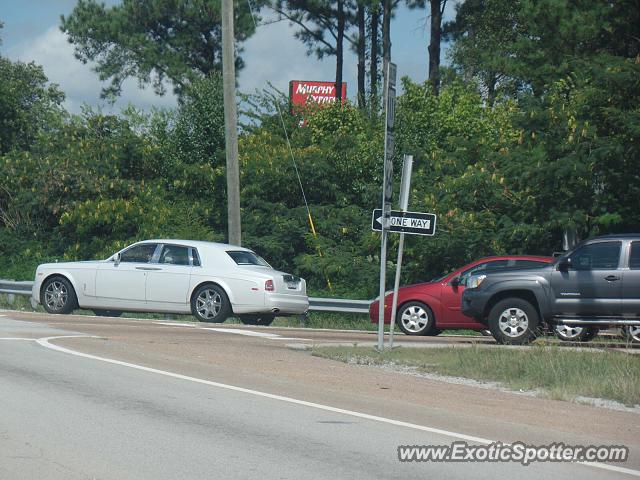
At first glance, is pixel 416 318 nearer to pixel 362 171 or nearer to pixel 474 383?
pixel 474 383

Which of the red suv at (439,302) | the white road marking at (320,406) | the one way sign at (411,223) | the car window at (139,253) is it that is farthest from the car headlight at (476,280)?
the white road marking at (320,406)

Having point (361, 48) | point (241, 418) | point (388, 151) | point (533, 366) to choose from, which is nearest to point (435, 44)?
point (361, 48)

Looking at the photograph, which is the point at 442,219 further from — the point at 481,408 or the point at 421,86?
the point at 481,408

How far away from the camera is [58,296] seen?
Result: 22.0 m

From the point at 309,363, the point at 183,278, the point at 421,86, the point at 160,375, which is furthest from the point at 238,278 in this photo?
the point at 421,86

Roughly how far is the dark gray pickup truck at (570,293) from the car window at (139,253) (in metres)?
6.81

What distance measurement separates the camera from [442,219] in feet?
88.4

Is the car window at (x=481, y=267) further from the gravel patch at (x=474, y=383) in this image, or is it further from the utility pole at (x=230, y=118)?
the utility pole at (x=230, y=118)

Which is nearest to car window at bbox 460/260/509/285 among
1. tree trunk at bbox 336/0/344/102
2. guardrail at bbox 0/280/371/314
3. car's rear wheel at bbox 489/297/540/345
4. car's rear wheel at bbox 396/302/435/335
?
car's rear wheel at bbox 396/302/435/335

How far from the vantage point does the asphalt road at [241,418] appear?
788cm

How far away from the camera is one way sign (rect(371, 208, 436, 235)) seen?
1505 cm

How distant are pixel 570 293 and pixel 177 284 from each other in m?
7.59

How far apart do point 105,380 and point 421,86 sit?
25571 millimetres

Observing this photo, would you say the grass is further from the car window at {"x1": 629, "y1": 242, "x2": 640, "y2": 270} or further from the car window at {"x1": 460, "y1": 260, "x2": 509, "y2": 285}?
the car window at {"x1": 460, "y1": 260, "x2": 509, "y2": 285}
